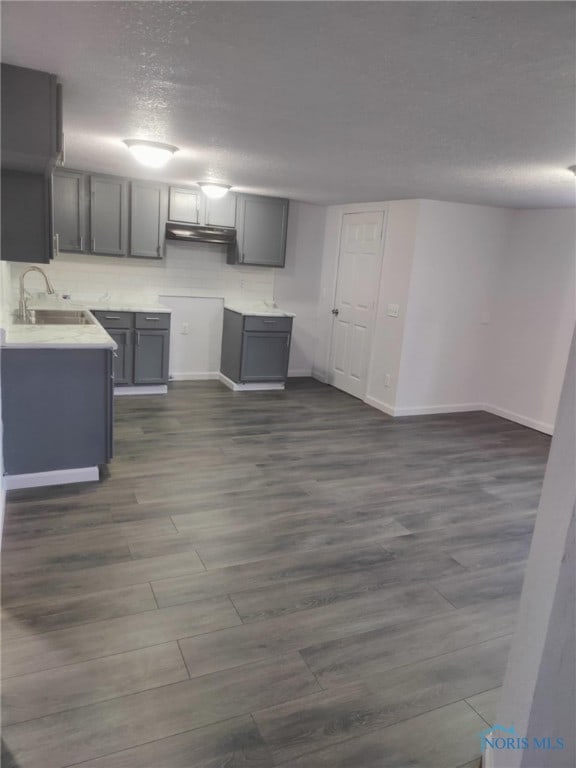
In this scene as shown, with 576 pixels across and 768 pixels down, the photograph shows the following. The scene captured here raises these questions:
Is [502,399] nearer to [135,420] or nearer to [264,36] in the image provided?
[135,420]

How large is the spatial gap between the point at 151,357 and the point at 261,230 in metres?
2.03

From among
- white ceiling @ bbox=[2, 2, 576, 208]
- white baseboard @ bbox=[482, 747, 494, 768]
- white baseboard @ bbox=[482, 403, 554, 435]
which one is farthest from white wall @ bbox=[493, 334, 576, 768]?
white baseboard @ bbox=[482, 403, 554, 435]

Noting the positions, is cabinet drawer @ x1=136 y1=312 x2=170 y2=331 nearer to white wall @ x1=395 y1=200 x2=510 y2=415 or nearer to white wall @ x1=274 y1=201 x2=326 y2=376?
white wall @ x1=274 y1=201 x2=326 y2=376

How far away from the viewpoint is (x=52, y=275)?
5.62 metres

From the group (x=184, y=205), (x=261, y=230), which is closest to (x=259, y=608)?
(x=184, y=205)

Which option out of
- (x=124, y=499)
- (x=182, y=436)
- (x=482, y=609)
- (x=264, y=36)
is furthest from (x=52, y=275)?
(x=482, y=609)

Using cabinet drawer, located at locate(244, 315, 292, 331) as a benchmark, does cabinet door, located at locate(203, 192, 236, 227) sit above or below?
above

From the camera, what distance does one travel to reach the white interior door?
603cm

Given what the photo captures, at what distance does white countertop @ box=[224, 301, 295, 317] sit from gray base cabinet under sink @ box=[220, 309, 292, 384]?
4 cm

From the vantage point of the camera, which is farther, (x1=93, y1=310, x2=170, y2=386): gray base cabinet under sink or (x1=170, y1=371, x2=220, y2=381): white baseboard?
(x1=170, y1=371, x2=220, y2=381): white baseboard

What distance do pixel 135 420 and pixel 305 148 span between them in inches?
113

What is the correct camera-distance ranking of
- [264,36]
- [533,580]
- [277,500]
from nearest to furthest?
Result: [533,580], [264,36], [277,500]

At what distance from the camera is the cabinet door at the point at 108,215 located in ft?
17.8

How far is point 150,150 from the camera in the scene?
3539 millimetres
